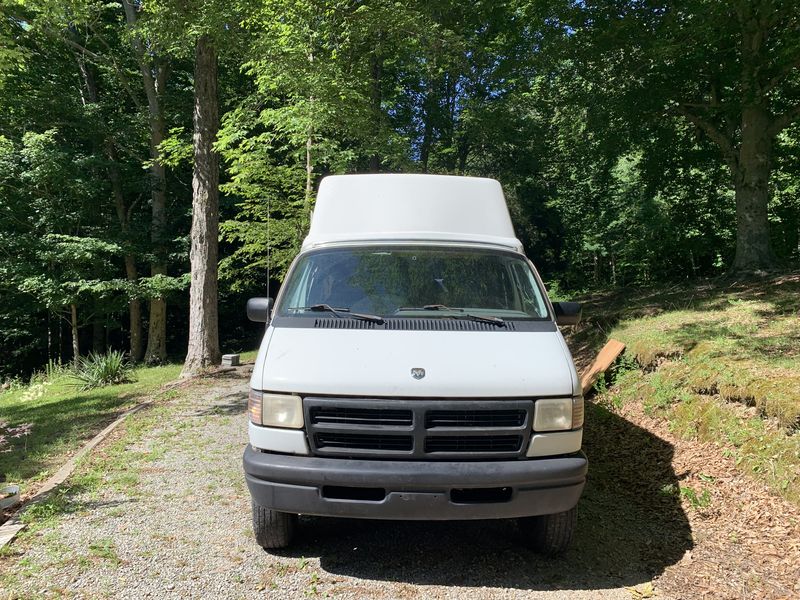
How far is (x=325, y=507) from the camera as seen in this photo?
10.7ft

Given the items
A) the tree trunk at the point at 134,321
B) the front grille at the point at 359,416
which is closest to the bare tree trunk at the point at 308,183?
the front grille at the point at 359,416

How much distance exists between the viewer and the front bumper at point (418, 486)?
3189mm

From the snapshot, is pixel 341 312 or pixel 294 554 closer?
pixel 294 554

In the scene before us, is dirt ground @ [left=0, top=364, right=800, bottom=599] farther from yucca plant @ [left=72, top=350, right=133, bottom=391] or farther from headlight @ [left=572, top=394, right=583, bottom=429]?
yucca plant @ [left=72, top=350, right=133, bottom=391]

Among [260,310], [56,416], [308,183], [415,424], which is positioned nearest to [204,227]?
[308,183]

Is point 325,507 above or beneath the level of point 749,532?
above

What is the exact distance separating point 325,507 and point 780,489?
3.29 meters

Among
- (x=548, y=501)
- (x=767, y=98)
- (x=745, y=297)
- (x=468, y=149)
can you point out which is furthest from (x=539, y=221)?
(x=548, y=501)

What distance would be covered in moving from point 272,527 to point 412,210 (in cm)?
284

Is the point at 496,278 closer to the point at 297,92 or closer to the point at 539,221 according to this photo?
the point at 297,92

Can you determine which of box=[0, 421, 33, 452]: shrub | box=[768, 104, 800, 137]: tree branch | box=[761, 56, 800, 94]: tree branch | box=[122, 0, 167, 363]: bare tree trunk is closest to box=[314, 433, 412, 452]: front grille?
box=[0, 421, 33, 452]: shrub

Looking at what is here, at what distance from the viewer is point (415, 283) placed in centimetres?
419

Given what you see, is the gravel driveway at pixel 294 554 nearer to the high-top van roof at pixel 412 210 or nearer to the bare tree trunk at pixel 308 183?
the high-top van roof at pixel 412 210

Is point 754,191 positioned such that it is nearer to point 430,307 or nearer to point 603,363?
point 603,363
